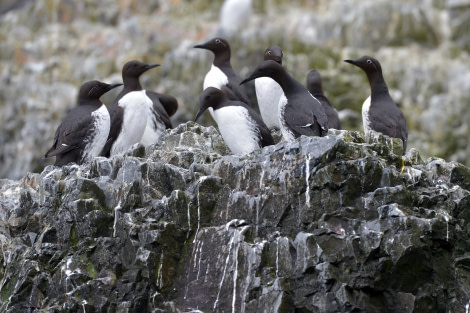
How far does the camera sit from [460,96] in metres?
28.8

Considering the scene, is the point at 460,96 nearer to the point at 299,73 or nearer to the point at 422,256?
the point at 299,73

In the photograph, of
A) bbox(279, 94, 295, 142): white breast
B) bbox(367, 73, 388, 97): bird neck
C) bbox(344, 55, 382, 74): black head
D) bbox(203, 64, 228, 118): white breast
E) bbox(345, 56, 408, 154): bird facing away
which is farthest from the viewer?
bbox(203, 64, 228, 118): white breast

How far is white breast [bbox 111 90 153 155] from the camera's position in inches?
552

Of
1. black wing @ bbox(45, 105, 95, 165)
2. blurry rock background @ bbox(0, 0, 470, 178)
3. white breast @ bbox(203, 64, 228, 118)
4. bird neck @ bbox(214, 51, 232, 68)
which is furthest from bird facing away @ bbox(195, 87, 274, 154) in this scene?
blurry rock background @ bbox(0, 0, 470, 178)

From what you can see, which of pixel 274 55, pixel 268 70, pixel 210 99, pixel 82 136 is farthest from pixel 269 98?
pixel 82 136

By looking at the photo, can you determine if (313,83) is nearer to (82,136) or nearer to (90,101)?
(90,101)

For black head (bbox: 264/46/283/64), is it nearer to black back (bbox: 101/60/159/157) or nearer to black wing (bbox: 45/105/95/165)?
black back (bbox: 101/60/159/157)

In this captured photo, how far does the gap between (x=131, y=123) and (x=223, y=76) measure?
1.57 metres

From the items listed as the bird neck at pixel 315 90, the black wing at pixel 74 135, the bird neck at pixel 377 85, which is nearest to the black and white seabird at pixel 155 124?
the black wing at pixel 74 135

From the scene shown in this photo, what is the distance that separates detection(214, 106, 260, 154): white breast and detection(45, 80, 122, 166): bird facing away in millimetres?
1546

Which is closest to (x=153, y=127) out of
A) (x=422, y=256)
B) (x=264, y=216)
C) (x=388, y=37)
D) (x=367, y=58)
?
(x=367, y=58)

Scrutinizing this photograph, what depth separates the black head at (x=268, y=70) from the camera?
13125 mm

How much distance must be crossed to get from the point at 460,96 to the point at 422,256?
61.3ft

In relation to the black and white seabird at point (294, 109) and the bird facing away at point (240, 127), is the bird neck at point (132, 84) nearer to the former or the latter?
the bird facing away at point (240, 127)
